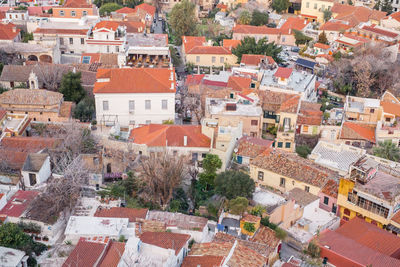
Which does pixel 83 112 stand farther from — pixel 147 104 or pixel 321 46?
pixel 321 46

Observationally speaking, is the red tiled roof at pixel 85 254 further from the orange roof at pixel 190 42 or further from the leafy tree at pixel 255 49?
the orange roof at pixel 190 42

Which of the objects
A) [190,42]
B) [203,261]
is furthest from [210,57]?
[203,261]

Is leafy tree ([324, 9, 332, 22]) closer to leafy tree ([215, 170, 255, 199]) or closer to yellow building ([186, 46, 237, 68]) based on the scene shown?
yellow building ([186, 46, 237, 68])

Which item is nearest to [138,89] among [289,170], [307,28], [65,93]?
[65,93]

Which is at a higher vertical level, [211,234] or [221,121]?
[221,121]

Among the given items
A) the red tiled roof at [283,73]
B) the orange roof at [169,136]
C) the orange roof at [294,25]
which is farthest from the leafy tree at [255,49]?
the orange roof at [169,136]

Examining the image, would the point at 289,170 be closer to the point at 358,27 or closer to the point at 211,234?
the point at 211,234
